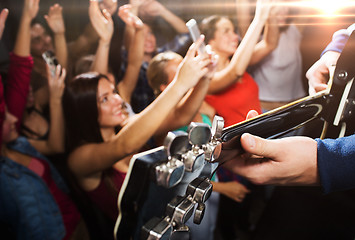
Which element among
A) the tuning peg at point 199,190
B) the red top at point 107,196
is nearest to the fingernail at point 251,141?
the tuning peg at point 199,190

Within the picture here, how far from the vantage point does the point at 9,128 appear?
33.7 inches

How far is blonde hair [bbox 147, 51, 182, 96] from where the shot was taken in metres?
0.87

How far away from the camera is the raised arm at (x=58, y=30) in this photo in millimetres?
873

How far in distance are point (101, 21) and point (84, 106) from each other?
270 mm

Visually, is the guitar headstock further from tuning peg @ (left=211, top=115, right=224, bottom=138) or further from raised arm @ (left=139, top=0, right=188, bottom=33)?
raised arm @ (left=139, top=0, right=188, bottom=33)

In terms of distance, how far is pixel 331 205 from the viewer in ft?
4.32

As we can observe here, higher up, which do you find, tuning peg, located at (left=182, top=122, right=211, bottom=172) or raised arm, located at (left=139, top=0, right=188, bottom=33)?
raised arm, located at (left=139, top=0, right=188, bottom=33)

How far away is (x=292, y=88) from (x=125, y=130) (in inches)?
21.8

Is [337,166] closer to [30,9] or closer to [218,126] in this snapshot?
[218,126]

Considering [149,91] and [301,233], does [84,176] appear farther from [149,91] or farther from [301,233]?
[301,233]

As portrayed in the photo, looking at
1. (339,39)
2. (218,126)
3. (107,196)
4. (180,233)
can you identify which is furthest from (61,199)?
(339,39)

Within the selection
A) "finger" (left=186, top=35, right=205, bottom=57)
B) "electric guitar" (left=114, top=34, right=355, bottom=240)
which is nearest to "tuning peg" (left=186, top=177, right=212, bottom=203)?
"electric guitar" (left=114, top=34, right=355, bottom=240)

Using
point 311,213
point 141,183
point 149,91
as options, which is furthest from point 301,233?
point 141,183

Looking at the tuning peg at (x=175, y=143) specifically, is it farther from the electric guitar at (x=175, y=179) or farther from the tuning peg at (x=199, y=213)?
the tuning peg at (x=199, y=213)
